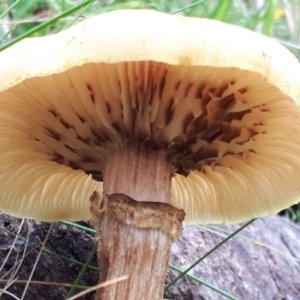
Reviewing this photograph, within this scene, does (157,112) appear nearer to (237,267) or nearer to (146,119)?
(146,119)

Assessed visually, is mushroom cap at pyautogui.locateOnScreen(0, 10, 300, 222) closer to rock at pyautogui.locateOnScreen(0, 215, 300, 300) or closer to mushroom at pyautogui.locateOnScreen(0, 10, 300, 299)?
mushroom at pyautogui.locateOnScreen(0, 10, 300, 299)

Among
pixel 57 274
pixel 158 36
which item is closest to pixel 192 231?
pixel 57 274

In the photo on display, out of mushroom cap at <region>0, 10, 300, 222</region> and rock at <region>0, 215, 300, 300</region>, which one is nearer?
mushroom cap at <region>0, 10, 300, 222</region>

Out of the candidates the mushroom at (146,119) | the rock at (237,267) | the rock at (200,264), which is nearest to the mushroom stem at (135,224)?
the mushroom at (146,119)

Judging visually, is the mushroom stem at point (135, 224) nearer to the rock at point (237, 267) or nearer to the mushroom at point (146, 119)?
the mushroom at point (146, 119)

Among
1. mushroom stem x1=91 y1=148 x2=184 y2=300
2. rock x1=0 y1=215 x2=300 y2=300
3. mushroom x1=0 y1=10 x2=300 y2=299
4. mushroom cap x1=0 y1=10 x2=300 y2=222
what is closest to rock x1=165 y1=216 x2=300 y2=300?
rock x1=0 y1=215 x2=300 y2=300

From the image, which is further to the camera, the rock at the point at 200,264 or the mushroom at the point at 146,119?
the rock at the point at 200,264
